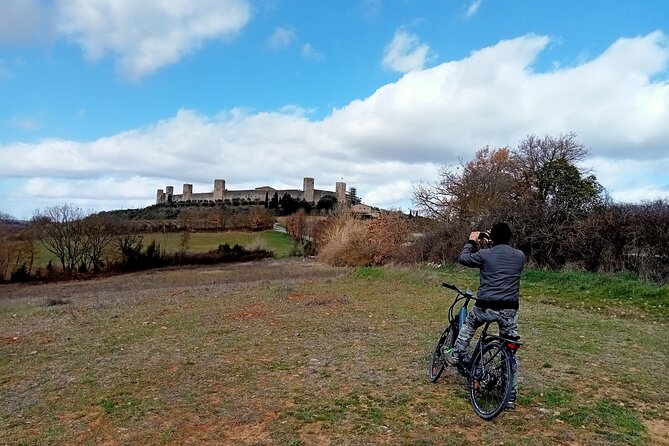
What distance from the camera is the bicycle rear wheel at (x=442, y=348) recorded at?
18.8 feet

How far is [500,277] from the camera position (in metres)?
4.94

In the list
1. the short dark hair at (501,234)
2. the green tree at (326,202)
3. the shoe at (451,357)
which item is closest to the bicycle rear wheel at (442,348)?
the shoe at (451,357)

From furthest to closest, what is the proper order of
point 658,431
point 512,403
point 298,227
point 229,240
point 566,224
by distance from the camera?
point 298,227
point 229,240
point 566,224
point 512,403
point 658,431

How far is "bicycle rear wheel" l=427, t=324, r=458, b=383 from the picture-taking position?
573 cm

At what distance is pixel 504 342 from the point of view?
475cm

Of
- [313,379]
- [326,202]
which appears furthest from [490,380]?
[326,202]

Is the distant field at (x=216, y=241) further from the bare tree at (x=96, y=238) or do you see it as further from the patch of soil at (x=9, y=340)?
the patch of soil at (x=9, y=340)

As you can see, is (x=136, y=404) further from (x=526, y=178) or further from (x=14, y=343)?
(x=526, y=178)

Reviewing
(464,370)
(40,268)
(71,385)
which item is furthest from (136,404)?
(40,268)

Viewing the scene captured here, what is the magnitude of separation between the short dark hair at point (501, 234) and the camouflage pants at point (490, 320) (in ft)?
2.37

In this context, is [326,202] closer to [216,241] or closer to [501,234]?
[216,241]

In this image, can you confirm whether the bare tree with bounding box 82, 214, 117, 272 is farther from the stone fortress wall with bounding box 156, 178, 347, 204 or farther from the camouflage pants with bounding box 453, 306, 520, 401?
the stone fortress wall with bounding box 156, 178, 347, 204

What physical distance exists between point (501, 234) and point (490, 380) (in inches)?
59.0

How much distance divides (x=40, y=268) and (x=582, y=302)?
3697cm
